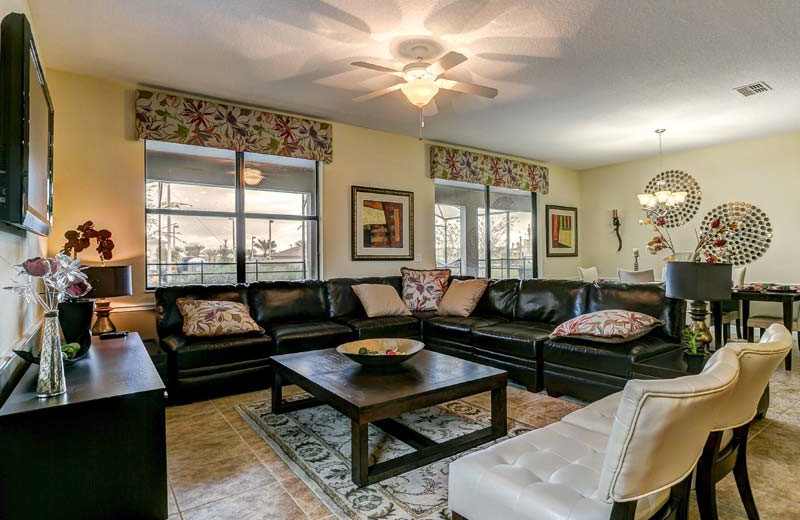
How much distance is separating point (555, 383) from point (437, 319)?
4.69 ft

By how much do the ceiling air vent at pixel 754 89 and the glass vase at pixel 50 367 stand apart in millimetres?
5388

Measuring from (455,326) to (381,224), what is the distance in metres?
1.87

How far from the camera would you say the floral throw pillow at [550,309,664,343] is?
3.15m

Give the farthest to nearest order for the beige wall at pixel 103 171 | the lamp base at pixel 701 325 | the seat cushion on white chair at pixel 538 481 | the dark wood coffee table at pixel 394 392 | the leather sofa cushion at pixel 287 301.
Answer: the leather sofa cushion at pixel 287 301 → the beige wall at pixel 103 171 → the lamp base at pixel 701 325 → the dark wood coffee table at pixel 394 392 → the seat cushion on white chair at pixel 538 481

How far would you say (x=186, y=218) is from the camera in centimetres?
440

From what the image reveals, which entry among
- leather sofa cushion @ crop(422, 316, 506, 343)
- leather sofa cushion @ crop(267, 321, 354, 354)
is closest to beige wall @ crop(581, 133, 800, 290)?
leather sofa cushion @ crop(422, 316, 506, 343)

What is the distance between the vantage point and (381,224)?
18.1ft

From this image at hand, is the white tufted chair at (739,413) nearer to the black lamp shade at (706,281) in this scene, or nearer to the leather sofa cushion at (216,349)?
the black lamp shade at (706,281)

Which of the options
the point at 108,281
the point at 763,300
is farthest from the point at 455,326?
the point at 763,300

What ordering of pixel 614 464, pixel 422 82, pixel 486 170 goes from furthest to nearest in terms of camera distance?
pixel 486 170, pixel 422 82, pixel 614 464

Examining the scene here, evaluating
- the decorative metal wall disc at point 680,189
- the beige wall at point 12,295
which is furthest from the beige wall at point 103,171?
the decorative metal wall disc at point 680,189

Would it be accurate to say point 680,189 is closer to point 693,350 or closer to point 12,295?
point 693,350

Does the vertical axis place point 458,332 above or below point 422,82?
below

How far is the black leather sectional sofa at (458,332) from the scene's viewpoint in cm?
326
